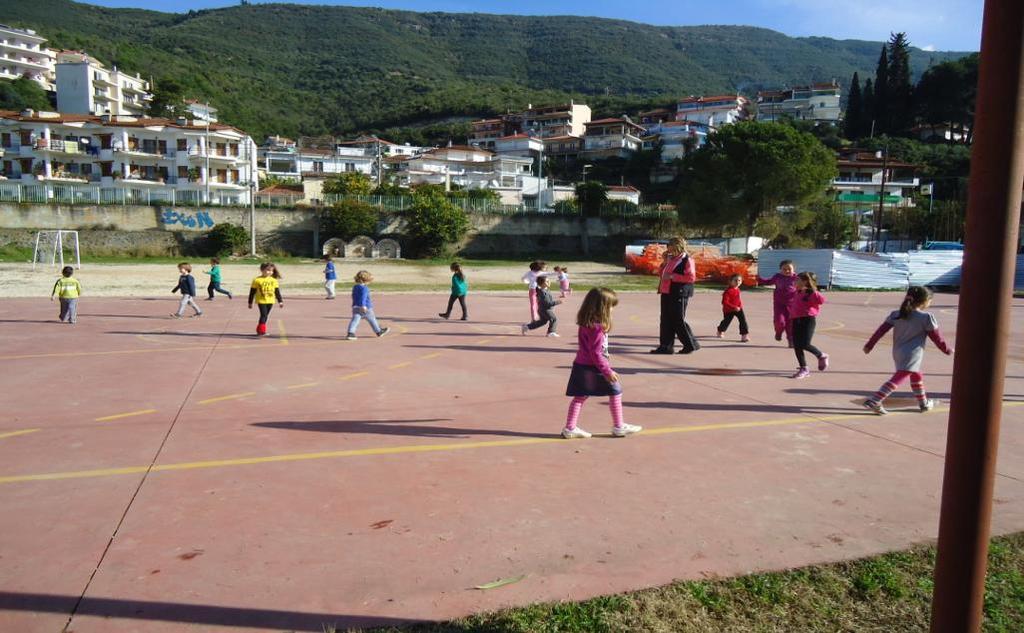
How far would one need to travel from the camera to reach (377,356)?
10984 mm

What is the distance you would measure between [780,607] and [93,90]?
10570 centimetres

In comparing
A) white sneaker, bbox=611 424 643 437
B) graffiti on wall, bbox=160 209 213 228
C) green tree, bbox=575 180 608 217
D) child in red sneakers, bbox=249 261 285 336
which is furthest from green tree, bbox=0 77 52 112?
white sneaker, bbox=611 424 643 437

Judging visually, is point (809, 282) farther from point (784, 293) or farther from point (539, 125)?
point (539, 125)

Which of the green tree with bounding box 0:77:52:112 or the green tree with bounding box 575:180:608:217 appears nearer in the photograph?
the green tree with bounding box 575:180:608:217

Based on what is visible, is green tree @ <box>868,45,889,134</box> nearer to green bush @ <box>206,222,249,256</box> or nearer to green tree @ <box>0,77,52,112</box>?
green bush @ <box>206,222,249,256</box>

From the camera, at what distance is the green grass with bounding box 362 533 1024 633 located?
3170mm

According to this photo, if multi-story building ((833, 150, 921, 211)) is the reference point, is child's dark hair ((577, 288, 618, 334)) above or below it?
below

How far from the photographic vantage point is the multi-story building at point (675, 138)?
9562 cm

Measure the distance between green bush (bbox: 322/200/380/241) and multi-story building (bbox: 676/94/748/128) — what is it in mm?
81878

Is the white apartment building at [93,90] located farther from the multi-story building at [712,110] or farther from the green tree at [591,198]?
the multi-story building at [712,110]

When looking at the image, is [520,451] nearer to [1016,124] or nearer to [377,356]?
[1016,124]

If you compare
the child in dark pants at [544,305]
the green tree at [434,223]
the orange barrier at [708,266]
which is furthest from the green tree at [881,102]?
the child in dark pants at [544,305]

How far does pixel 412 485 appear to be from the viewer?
504 cm

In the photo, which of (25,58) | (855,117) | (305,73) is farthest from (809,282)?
(305,73)
